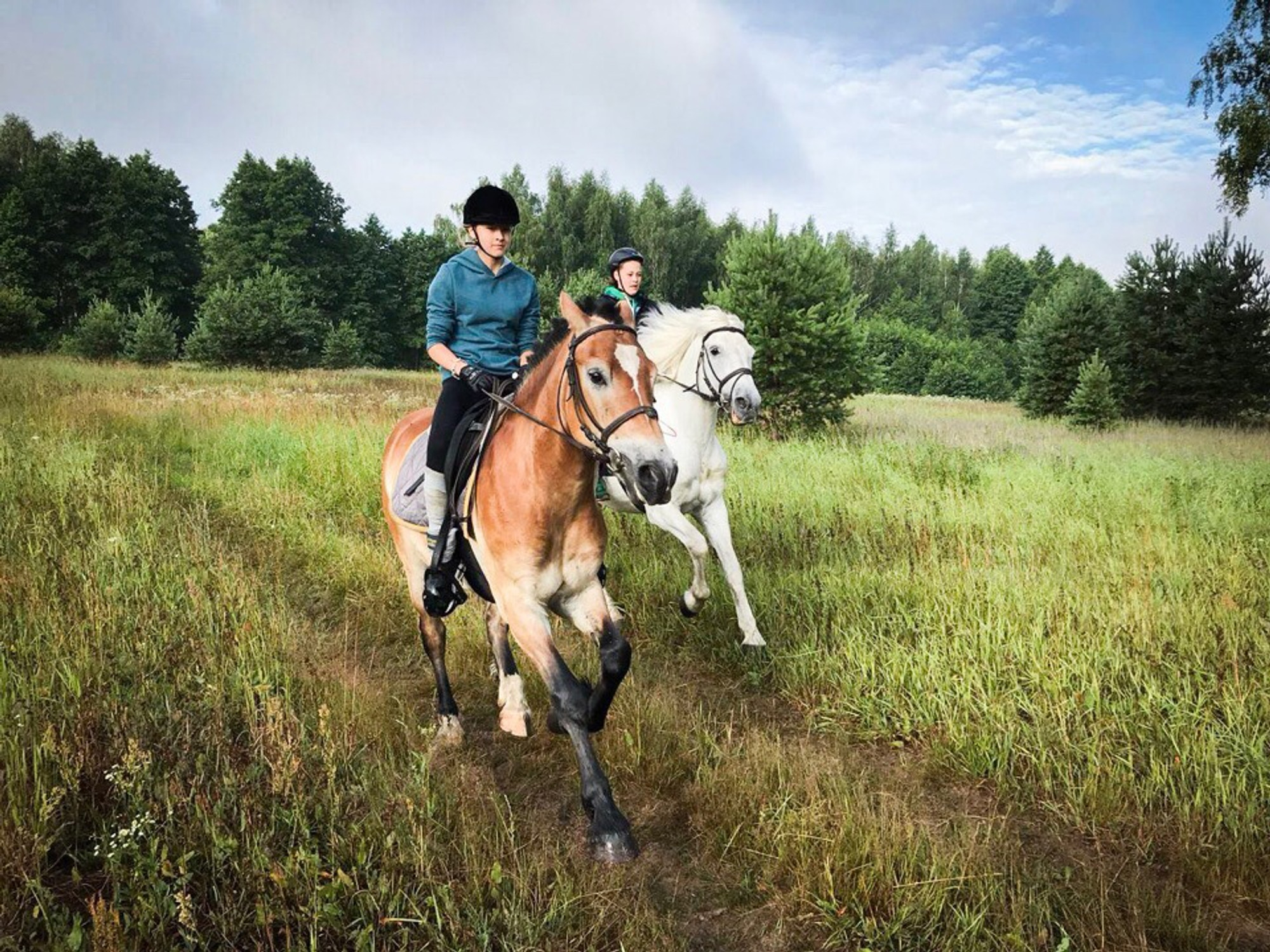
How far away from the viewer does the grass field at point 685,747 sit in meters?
2.26

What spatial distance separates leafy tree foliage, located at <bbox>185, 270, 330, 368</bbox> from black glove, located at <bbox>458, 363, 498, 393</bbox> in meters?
28.0

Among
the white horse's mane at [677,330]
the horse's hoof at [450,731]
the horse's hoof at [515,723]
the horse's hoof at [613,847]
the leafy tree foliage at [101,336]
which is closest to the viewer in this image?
the horse's hoof at [613,847]

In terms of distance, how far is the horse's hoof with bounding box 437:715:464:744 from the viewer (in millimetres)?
3672

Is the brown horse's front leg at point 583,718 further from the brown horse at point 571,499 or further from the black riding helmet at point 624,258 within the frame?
the black riding helmet at point 624,258

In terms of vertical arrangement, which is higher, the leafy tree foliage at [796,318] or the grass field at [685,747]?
the leafy tree foliage at [796,318]

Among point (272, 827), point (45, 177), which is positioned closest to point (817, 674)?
point (272, 827)

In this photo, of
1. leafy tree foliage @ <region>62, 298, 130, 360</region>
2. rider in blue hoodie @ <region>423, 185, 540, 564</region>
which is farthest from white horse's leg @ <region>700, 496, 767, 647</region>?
leafy tree foliage @ <region>62, 298, 130, 360</region>

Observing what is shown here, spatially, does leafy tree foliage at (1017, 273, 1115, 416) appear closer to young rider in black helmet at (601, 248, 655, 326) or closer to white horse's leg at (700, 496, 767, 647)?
young rider in black helmet at (601, 248, 655, 326)

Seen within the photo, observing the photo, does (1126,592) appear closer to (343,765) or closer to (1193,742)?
(1193,742)

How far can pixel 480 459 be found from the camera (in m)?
3.49

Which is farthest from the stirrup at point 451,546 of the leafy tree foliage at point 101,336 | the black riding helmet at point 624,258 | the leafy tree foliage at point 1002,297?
the leafy tree foliage at point 1002,297

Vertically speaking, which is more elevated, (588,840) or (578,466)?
(578,466)

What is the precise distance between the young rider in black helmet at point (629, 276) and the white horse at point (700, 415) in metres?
0.57

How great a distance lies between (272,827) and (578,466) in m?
1.84
